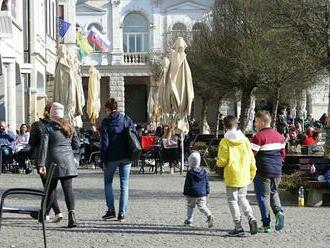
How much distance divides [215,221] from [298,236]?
72.0 inches

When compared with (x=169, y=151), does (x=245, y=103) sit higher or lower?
higher

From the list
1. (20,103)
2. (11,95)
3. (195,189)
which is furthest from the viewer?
(20,103)

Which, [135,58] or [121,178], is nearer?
[121,178]

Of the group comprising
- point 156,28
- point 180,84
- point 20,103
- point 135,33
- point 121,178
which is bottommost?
point 121,178

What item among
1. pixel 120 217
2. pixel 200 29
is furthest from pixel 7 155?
pixel 200 29

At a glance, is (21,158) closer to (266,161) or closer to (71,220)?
(71,220)

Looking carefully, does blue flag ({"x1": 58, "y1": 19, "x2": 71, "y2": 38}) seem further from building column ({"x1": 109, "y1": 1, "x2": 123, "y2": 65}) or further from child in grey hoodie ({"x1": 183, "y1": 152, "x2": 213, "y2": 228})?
child in grey hoodie ({"x1": 183, "y1": 152, "x2": 213, "y2": 228})

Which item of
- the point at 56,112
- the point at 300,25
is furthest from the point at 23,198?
the point at 300,25

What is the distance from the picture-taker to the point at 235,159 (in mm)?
11164

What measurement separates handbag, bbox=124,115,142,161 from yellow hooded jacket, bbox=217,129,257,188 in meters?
1.64

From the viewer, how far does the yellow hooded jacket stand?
36.5 feet

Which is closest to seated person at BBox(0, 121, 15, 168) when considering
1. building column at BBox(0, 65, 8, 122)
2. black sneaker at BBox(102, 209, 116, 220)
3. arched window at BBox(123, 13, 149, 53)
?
building column at BBox(0, 65, 8, 122)

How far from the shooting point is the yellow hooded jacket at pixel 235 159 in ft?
36.5

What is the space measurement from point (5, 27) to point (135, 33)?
108 ft
